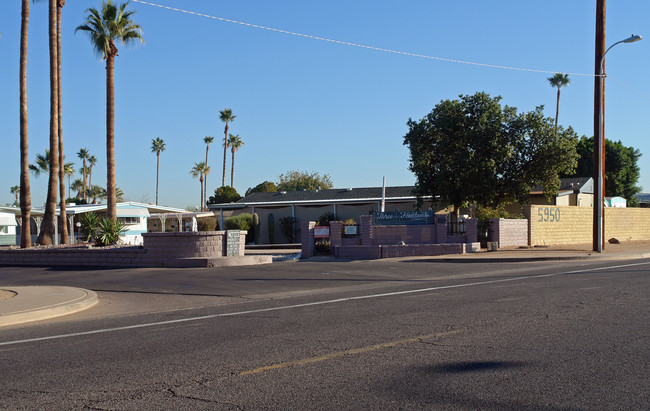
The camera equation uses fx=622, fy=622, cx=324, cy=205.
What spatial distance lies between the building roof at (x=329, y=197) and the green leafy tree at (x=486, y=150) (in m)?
12.0

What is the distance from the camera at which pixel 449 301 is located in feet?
40.8

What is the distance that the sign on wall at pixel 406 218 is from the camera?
28.2 metres

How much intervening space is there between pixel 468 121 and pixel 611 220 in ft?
41.4

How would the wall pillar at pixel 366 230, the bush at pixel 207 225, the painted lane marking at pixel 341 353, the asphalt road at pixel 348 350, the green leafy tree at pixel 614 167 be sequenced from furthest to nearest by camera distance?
the green leafy tree at pixel 614 167
the bush at pixel 207 225
the wall pillar at pixel 366 230
the painted lane marking at pixel 341 353
the asphalt road at pixel 348 350

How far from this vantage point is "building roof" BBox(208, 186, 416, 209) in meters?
45.5

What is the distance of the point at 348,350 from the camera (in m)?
7.90

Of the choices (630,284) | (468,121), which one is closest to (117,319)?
(630,284)

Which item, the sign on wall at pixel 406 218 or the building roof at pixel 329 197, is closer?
the sign on wall at pixel 406 218

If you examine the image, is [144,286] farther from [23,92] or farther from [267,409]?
[23,92]

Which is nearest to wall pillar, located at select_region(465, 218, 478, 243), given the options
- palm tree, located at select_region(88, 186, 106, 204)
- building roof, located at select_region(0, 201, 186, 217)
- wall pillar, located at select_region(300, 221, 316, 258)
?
wall pillar, located at select_region(300, 221, 316, 258)

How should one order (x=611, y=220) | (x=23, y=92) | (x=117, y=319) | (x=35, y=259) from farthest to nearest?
(x=611, y=220) < (x=23, y=92) < (x=35, y=259) < (x=117, y=319)

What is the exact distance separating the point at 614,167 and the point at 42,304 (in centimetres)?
5940

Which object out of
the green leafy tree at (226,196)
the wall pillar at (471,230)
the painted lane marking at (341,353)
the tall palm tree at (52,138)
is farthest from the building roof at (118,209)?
the painted lane marking at (341,353)

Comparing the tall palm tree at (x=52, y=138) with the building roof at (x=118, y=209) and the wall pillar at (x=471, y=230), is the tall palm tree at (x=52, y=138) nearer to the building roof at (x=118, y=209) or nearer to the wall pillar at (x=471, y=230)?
the building roof at (x=118, y=209)
